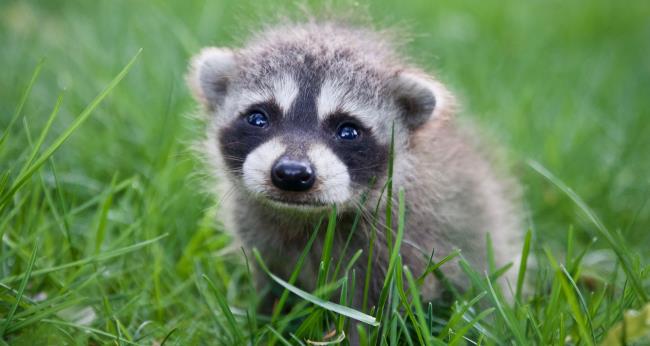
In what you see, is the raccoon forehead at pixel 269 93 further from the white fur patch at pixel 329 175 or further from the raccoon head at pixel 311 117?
the white fur patch at pixel 329 175

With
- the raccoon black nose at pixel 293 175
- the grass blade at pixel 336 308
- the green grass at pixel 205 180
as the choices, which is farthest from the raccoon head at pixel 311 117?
the grass blade at pixel 336 308

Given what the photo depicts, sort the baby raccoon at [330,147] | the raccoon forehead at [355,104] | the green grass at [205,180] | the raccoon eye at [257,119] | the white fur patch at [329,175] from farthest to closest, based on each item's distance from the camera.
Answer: the raccoon eye at [257,119]
the raccoon forehead at [355,104]
the baby raccoon at [330,147]
the white fur patch at [329,175]
the green grass at [205,180]

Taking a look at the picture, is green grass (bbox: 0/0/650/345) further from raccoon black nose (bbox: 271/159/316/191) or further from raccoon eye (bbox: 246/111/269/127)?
raccoon eye (bbox: 246/111/269/127)

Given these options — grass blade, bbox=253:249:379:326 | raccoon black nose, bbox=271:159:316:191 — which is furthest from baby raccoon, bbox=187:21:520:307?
grass blade, bbox=253:249:379:326

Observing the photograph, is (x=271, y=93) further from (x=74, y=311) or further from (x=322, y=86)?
(x=74, y=311)

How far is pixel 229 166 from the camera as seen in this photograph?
415 centimetres

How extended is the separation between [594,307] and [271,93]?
2058 millimetres

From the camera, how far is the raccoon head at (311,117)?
3648mm

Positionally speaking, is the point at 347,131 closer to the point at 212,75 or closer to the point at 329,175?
the point at 329,175

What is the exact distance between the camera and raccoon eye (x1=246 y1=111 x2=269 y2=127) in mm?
3986

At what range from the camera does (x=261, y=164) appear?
367 cm

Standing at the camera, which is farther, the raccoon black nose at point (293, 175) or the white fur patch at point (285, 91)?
the white fur patch at point (285, 91)

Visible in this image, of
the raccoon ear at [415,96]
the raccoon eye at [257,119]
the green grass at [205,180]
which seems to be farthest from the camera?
the raccoon ear at [415,96]

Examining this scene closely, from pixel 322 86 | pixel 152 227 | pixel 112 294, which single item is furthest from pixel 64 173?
pixel 322 86
